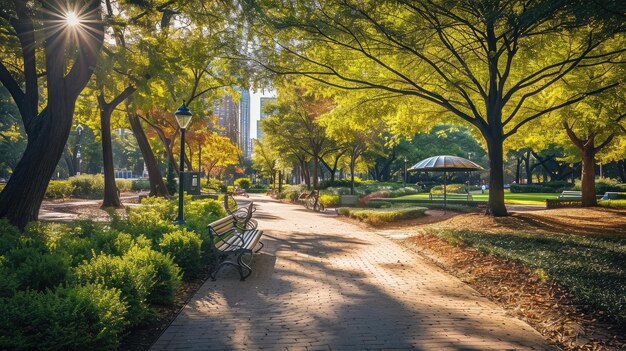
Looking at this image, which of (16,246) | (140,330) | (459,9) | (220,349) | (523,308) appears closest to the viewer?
(220,349)

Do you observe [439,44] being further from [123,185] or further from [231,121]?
[231,121]

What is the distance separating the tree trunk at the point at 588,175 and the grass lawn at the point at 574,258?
38.7 ft

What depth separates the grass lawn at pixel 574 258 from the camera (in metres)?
5.43

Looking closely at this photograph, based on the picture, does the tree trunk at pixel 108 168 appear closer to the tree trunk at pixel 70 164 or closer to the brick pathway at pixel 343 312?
the brick pathway at pixel 343 312

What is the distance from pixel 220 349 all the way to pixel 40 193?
8.91 m

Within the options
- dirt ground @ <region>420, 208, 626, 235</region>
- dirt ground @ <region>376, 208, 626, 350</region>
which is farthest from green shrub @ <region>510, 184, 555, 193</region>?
dirt ground @ <region>376, 208, 626, 350</region>

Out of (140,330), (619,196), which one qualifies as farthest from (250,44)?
(619,196)

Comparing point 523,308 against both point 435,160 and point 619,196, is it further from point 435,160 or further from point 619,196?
point 619,196

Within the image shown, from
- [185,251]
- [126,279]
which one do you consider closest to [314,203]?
[185,251]

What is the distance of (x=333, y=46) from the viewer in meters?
11.8

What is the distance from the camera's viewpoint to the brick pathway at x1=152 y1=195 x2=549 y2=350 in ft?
14.1

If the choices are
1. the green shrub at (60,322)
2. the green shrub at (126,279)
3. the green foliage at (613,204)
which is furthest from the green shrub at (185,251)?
the green foliage at (613,204)

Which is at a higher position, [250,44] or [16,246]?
[250,44]

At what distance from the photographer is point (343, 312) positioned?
5254 millimetres
